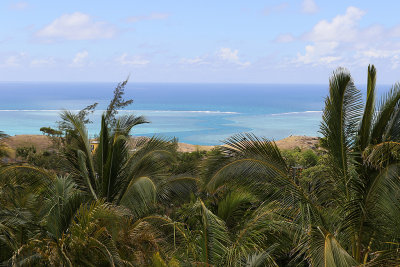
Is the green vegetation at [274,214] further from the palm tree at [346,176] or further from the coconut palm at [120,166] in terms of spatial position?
the coconut palm at [120,166]

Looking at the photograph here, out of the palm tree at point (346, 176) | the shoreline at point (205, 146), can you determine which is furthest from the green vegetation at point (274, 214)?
the shoreline at point (205, 146)

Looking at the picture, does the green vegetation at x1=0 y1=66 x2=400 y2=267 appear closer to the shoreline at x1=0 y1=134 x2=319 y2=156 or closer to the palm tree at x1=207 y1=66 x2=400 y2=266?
the palm tree at x1=207 y1=66 x2=400 y2=266

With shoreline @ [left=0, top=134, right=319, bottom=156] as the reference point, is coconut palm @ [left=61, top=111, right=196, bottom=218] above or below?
above

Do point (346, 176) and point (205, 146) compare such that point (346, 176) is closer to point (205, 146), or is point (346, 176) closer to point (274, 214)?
point (274, 214)

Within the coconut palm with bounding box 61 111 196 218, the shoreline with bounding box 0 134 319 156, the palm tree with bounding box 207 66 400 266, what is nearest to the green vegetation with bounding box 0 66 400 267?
the palm tree with bounding box 207 66 400 266

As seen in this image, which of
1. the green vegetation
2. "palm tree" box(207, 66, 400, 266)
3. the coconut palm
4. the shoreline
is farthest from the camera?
the shoreline

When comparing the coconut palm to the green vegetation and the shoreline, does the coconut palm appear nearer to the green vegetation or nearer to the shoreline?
the green vegetation

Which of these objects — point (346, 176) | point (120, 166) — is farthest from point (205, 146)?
point (346, 176)

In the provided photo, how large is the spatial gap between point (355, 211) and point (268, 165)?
132 cm

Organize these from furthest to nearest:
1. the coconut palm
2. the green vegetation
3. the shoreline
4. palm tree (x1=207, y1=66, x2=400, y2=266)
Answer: the shoreline < the coconut palm < palm tree (x1=207, y1=66, x2=400, y2=266) < the green vegetation

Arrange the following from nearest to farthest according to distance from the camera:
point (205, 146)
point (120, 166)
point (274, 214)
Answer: point (274, 214), point (120, 166), point (205, 146)

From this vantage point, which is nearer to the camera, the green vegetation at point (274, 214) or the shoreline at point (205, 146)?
the green vegetation at point (274, 214)

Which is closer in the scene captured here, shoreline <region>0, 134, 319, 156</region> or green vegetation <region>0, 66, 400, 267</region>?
green vegetation <region>0, 66, 400, 267</region>

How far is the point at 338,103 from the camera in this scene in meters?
6.37
